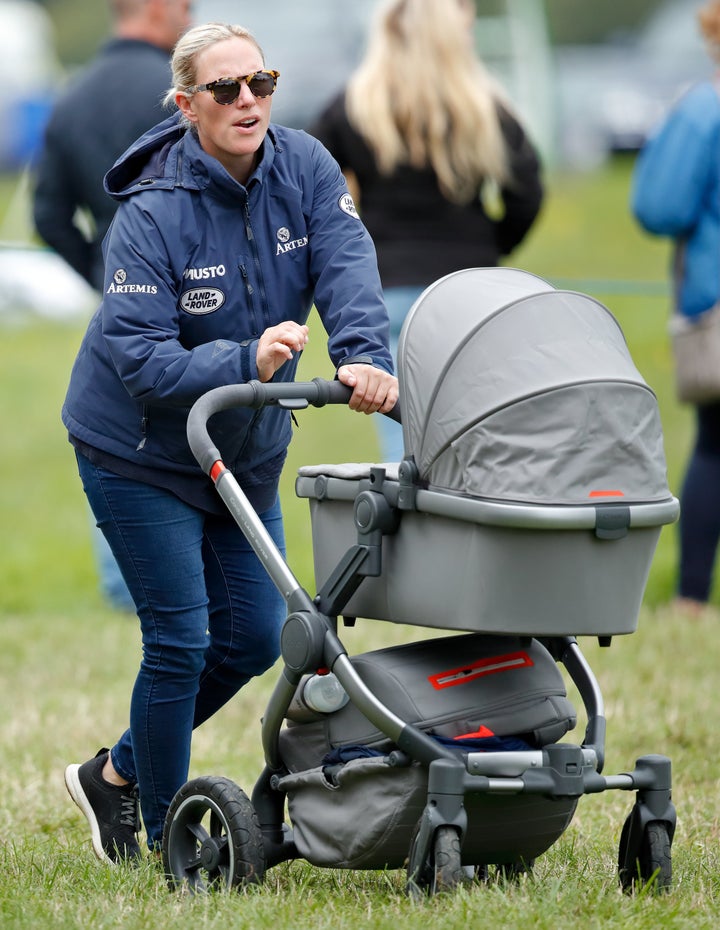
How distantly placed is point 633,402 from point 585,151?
2179cm

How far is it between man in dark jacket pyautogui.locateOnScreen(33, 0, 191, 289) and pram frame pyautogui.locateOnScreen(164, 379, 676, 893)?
121 inches

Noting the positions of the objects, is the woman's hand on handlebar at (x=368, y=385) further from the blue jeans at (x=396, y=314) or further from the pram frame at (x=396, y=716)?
the blue jeans at (x=396, y=314)

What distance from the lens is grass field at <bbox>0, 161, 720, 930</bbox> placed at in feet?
11.1

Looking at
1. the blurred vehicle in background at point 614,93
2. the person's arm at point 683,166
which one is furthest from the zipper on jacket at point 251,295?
the blurred vehicle in background at point 614,93

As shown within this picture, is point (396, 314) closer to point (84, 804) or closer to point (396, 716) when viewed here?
point (84, 804)

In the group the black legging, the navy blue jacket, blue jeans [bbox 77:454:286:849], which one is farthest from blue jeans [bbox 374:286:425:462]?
the navy blue jacket

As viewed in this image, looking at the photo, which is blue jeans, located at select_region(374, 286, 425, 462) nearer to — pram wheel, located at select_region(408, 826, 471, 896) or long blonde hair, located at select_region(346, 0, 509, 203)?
long blonde hair, located at select_region(346, 0, 509, 203)

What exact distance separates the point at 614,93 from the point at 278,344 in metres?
22.4

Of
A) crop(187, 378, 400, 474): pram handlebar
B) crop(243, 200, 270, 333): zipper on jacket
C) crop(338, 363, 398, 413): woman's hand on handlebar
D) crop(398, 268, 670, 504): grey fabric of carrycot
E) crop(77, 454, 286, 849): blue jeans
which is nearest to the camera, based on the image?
crop(398, 268, 670, 504): grey fabric of carrycot

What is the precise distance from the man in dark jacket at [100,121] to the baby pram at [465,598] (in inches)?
126

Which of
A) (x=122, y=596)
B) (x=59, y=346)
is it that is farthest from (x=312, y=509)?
(x=59, y=346)

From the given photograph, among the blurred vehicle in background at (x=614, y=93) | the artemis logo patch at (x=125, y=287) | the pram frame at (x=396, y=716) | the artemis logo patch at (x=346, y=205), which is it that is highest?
the blurred vehicle in background at (x=614, y=93)

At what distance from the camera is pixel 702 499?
279 inches

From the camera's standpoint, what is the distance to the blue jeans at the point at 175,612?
3818 millimetres
